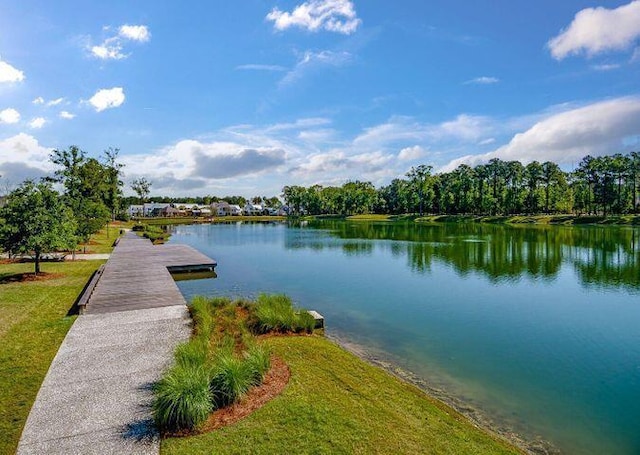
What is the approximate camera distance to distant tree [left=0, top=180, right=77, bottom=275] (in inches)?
655

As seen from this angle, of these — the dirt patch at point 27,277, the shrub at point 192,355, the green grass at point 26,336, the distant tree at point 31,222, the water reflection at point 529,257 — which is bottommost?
the water reflection at point 529,257

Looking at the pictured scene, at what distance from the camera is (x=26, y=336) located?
10.1 metres

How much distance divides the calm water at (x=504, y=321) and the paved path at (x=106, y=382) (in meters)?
5.62

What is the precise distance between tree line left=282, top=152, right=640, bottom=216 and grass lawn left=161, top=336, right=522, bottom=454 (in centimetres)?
7966

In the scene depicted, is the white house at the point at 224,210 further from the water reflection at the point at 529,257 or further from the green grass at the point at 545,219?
the water reflection at the point at 529,257

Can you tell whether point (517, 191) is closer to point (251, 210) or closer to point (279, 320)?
point (279, 320)

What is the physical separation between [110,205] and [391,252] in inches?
2065

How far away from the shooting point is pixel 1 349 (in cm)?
922

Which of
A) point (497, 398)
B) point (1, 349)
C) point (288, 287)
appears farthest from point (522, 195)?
point (1, 349)

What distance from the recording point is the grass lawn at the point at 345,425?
5.70 metres

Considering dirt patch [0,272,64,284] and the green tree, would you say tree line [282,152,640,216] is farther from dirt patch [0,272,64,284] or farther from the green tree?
dirt patch [0,272,64,284]

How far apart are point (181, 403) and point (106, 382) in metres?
2.36

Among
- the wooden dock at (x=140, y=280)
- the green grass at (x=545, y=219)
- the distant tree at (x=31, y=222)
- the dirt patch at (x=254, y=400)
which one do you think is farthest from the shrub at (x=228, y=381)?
the green grass at (x=545, y=219)

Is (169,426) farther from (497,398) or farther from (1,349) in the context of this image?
(497,398)
